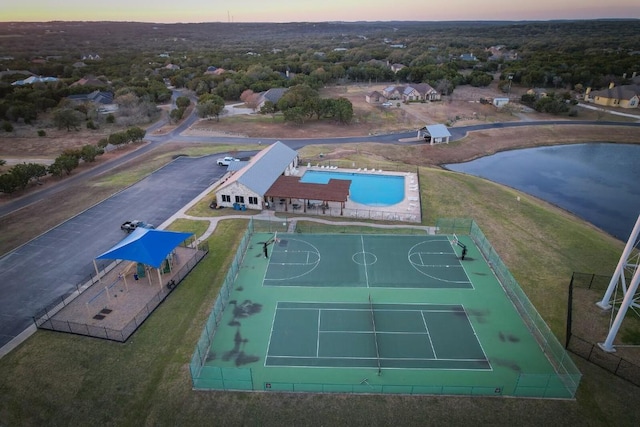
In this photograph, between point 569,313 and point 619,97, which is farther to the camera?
point 619,97

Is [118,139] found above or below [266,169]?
below

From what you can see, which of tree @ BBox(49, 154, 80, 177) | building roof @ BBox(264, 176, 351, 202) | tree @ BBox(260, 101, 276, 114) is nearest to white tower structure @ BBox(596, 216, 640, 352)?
building roof @ BBox(264, 176, 351, 202)

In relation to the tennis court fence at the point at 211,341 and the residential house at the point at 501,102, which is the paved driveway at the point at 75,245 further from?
the residential house at the point at 501,102

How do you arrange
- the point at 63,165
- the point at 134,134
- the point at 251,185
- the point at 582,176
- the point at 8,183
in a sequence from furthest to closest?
the point at 134,134 → the point at 582,176 → the point at 63,165 → the point at 8,183 → the point at 251,185

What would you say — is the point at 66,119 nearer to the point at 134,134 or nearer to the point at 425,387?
the point at 134,134

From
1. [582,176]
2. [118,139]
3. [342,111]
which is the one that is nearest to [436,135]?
[342,111]

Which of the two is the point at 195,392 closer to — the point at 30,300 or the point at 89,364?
the point at 89,364
